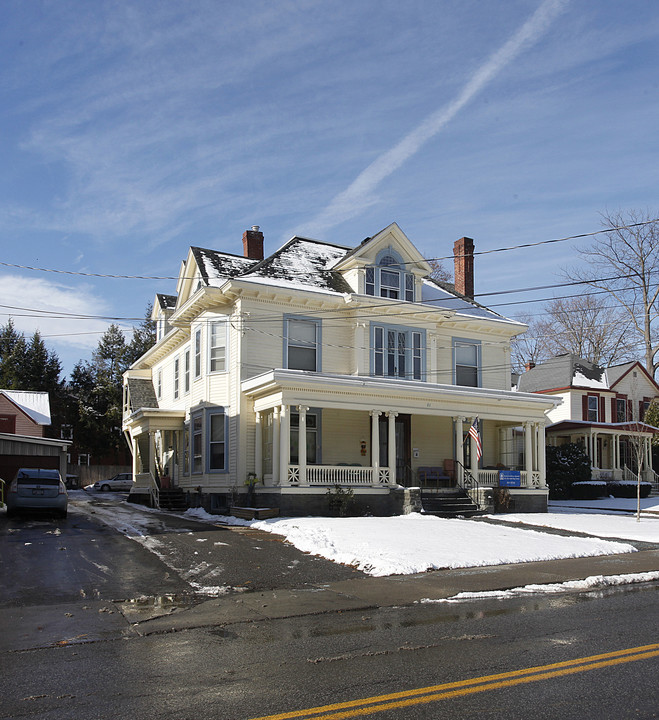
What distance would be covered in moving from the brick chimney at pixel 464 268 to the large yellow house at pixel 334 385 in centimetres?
142

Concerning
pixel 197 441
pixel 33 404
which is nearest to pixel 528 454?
pixel 197 441

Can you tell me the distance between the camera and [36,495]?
812 inches

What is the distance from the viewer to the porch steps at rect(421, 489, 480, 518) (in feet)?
74.0

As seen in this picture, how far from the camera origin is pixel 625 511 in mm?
28766

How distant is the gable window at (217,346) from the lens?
25.0 metres

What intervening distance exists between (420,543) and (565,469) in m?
22.5

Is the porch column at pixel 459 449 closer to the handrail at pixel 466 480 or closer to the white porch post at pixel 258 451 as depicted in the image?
the handrail at pixel 466 480

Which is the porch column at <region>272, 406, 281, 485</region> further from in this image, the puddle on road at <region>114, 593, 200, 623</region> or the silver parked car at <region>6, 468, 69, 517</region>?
the puddle on road at <region>114, 593, 200, 623</region>

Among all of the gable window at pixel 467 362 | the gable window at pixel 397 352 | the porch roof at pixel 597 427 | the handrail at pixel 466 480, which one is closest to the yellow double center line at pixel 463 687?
the handrail at pixel 466 480

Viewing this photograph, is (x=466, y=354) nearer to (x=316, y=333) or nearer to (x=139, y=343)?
(x=316, y=333)

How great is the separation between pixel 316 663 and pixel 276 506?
48.9 feet

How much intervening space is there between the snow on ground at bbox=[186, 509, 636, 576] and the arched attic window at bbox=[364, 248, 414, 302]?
9.63 m

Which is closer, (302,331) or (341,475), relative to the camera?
(341,475)

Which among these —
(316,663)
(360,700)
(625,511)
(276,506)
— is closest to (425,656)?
(316,663)
